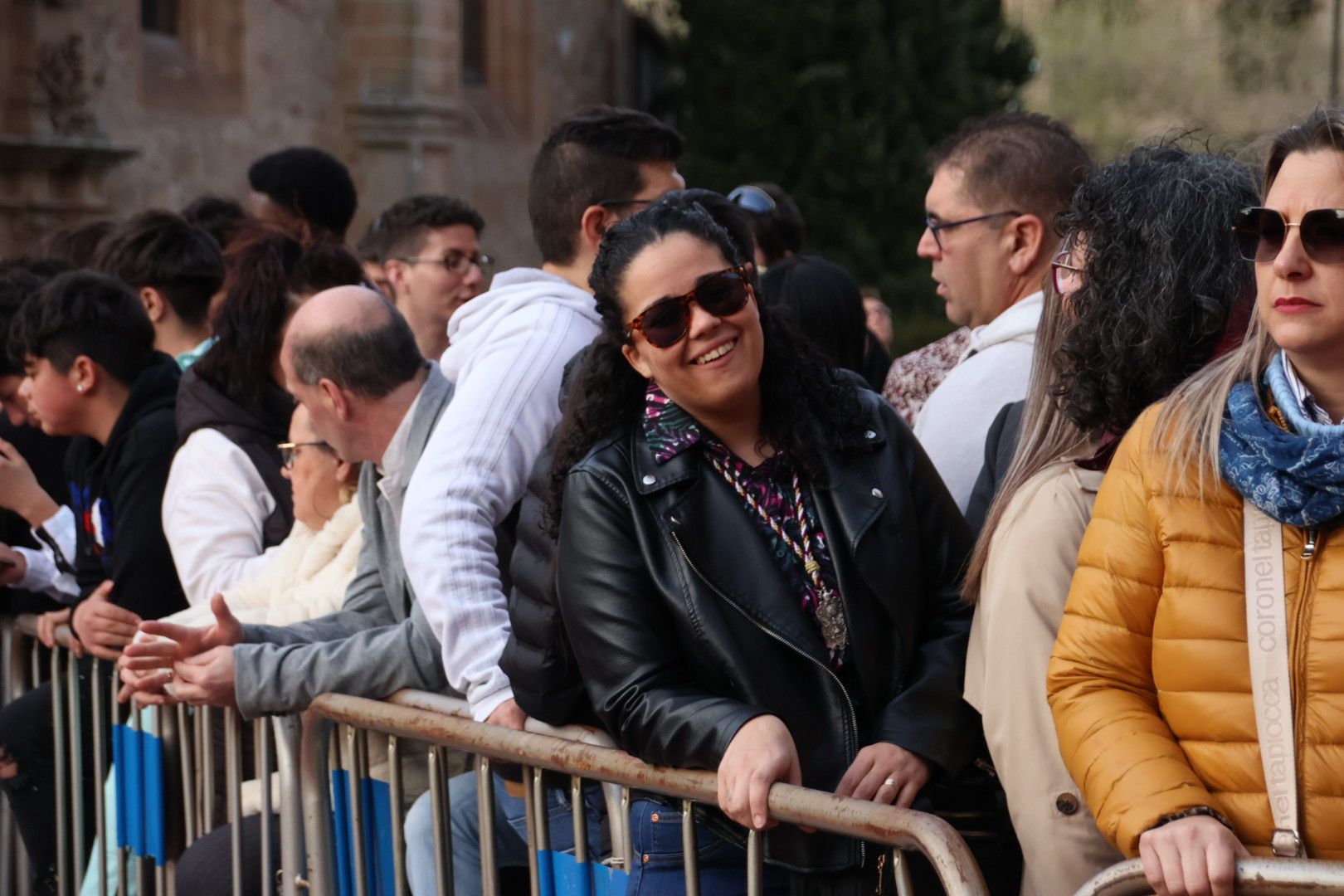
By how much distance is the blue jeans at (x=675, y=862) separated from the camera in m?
2.95

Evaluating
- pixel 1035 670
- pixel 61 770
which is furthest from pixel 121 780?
pixel 1035 670

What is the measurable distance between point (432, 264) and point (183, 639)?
236 cm

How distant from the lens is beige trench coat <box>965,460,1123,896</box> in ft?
8.32

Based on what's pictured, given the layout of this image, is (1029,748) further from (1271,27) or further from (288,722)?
(1271,27)

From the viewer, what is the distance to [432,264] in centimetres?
612

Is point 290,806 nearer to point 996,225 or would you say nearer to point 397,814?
point 397,814

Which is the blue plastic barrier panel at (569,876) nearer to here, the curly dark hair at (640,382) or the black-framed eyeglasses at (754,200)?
the curly dark hair at (640,382)

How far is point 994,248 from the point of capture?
13.0 feet

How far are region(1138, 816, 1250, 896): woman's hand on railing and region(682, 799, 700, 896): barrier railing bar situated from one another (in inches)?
32.9

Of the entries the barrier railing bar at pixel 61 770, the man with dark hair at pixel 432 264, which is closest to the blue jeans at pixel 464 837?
the barrier railing bar at pixel 61 770

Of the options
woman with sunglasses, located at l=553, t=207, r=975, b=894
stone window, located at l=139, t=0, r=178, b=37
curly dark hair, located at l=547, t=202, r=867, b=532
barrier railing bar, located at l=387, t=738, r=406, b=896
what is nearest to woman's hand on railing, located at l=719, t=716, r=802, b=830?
woman with sunglasses, located at l=553, t=207, r=975, b=894

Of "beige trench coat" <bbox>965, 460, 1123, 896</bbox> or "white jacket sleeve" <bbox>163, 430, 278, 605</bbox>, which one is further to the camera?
"white jacket sleeve" <bbox>163, 430, 278, 605</bbox>

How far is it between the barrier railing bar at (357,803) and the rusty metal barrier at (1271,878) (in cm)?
187

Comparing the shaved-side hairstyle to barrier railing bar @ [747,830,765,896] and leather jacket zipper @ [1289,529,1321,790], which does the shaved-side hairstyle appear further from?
leather jacket zipper @ [1289,529,1321,790]
